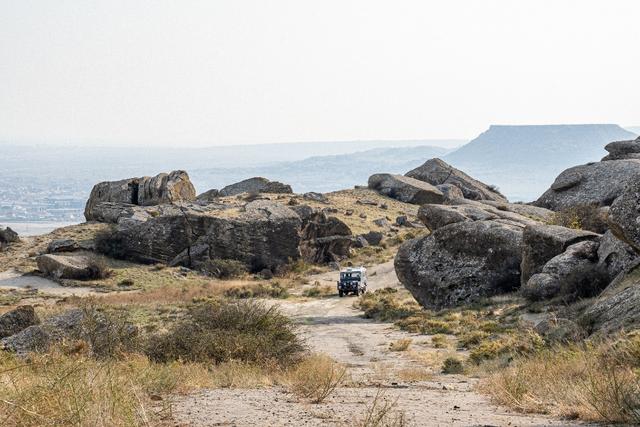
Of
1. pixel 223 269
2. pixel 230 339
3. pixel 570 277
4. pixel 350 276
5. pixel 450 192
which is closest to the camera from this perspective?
pixel 230 339

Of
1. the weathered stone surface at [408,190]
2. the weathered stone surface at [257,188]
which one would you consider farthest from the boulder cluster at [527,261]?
the weathered stone surface at [257,188]

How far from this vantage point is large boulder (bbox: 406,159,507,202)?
8250 centimetres

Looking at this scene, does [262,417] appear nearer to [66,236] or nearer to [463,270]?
[463,270]

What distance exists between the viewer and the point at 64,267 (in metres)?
50.1

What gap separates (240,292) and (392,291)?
30.8 feet

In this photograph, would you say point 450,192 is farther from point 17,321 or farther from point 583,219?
point 17,321

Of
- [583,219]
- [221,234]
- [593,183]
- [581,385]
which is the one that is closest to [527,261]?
[583,219]

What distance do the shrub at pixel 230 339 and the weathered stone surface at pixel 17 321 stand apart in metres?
7.92

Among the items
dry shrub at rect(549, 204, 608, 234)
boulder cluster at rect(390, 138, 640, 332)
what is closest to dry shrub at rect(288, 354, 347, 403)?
boulder cluster at rect(390, 138, 640, 332)

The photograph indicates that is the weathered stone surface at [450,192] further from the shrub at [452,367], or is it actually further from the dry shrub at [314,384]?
the dry shrub at [314,384]

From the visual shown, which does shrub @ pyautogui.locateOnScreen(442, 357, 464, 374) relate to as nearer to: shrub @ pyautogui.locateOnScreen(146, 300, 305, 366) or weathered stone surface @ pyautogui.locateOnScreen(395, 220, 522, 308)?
shrub @ pyautogui.locateOnScreen(146, 300, 305, 366)

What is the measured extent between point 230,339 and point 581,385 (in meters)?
8.78

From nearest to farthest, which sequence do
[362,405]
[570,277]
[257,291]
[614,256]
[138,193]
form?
1. [362,405]
2. [614,256]
3. [570,277]
4. [257,291]
5. [138,193]

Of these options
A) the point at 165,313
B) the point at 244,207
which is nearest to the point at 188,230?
the point at 244,207
